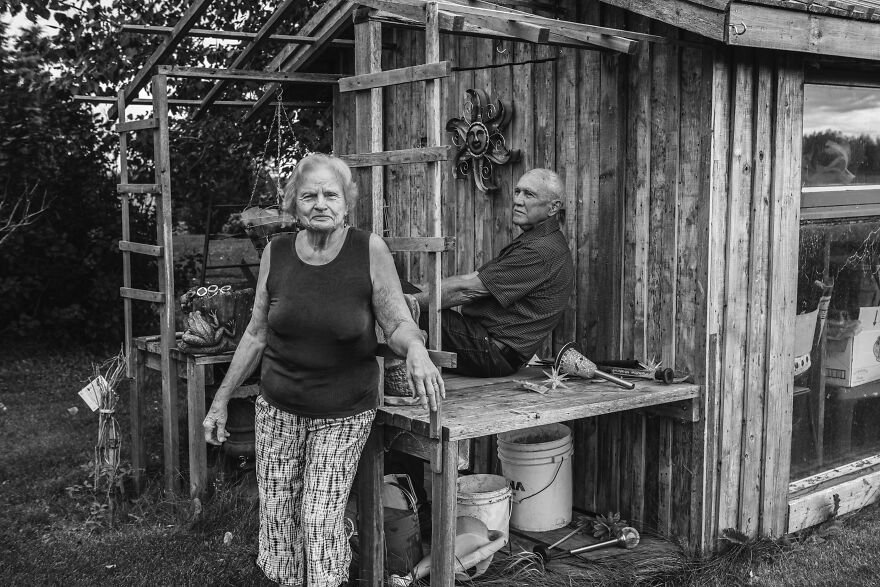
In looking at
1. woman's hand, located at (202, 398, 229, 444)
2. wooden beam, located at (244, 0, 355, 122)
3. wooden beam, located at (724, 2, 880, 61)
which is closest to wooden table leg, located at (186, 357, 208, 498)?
woman's hand, located at (202, 398, 229, 444)

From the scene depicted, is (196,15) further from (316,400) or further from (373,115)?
(316,400)

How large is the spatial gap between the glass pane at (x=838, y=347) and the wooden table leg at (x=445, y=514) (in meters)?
2.50

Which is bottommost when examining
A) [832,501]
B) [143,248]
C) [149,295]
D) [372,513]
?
[832,501]

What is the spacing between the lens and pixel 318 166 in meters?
3.94

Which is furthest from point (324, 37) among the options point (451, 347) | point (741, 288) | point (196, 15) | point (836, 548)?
point (836, 548)

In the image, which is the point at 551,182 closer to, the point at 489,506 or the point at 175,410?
the point at 489,506

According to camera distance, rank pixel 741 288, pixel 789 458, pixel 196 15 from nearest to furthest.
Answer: pixel 741 288 → pixel 789 458 → pixel 196 15

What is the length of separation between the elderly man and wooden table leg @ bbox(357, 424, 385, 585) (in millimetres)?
968

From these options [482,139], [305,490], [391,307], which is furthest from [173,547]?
[482,139]

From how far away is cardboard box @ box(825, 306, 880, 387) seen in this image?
586cm

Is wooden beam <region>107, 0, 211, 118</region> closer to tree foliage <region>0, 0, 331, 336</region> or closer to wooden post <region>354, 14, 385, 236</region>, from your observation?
wooden post <region>354, 14, 385, 236</region>

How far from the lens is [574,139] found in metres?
5.56

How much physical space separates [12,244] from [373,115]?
7.05m

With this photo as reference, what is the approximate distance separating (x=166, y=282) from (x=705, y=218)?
3.43m
